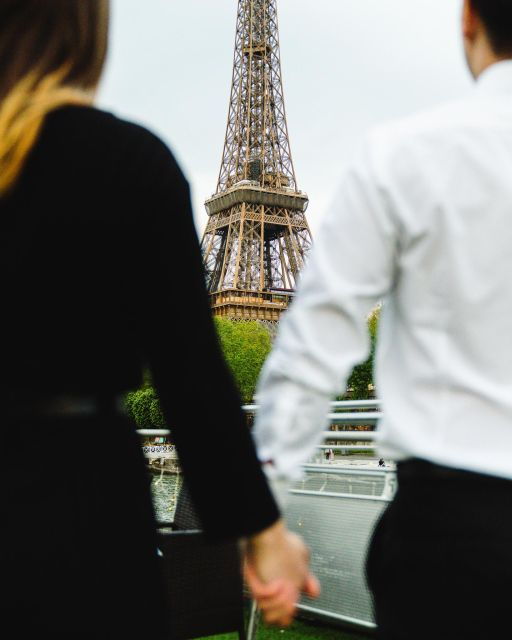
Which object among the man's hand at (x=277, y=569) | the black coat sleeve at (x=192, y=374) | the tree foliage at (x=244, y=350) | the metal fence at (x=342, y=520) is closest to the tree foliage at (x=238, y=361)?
the tree foliage at (x=244, y=350)

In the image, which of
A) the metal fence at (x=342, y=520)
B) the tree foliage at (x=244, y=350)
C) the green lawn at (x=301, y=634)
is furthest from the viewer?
the tree foliage at (x=244, y=350)

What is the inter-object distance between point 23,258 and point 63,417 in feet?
0.73

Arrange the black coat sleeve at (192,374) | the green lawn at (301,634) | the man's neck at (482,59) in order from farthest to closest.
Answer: the green lawn at (301,634) < the man's neck at (482,59) < the black coat sleeve at (192,374)

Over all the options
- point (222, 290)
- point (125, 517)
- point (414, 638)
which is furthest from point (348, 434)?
point (222, 290)

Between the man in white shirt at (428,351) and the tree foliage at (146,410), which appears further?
the tree foliage at (146,410)

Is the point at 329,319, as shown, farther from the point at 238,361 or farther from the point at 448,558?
the point at 238,361

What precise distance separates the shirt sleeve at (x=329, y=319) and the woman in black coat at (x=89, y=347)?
192 millimetres

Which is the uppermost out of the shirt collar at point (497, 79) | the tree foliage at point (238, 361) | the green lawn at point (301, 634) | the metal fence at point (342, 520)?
the tree foliage at point (238, 361)

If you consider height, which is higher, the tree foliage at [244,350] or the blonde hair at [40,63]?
the tree foliage at [244,350]

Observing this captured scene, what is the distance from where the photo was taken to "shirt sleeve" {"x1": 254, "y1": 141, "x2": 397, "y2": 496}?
4.84 ft

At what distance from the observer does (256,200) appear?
1986 inches

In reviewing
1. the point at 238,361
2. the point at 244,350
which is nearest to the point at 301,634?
the point at 238,361

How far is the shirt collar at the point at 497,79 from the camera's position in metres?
1.54

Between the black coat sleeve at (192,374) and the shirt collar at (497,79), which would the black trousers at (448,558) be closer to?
the black coat sleeve at (192,374)
